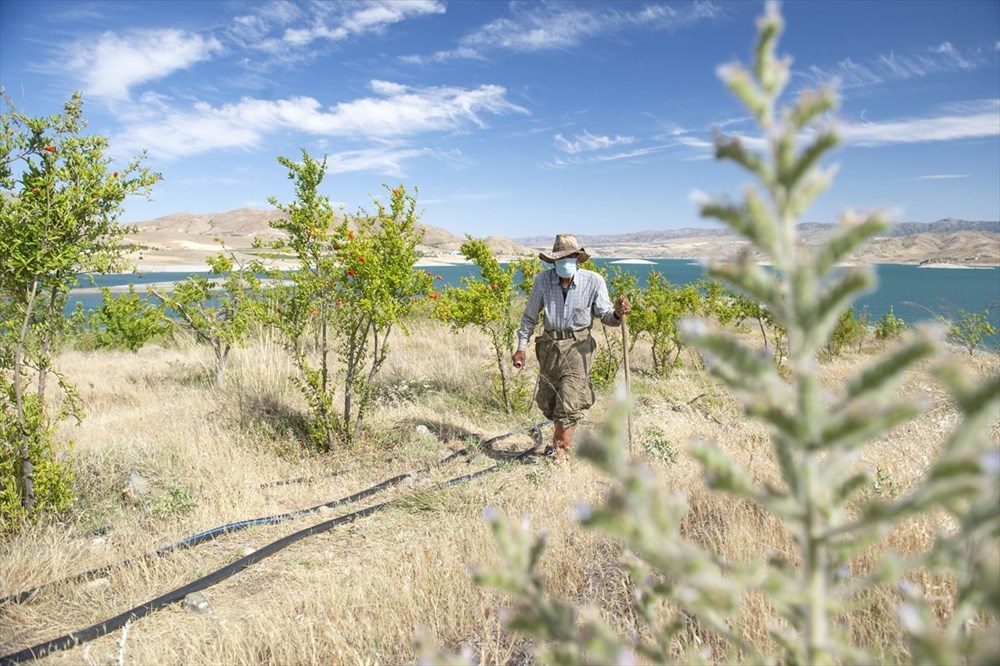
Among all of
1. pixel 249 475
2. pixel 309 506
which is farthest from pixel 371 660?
pixel 249 475

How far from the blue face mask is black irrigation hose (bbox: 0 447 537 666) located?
7.52 ft

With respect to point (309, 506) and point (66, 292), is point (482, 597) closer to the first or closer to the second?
point (309, 506)

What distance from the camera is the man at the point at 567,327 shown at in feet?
20.1

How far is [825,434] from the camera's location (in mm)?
641

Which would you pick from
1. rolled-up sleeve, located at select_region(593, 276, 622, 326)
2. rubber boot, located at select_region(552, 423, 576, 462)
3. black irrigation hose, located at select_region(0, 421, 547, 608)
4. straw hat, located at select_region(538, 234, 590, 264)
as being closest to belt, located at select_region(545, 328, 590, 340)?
rolled-up sleeve, located at select_region(593, 276, 622, 326)

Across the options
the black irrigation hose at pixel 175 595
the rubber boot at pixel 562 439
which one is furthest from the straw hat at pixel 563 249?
the black irrigation hose at pixel 175 595

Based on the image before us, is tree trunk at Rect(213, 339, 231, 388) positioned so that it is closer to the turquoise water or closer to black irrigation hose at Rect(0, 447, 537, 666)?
the turquoise water

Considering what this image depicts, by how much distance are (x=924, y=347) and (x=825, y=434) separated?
0.43 ft

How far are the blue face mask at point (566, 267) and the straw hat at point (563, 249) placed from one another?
0.06 meters

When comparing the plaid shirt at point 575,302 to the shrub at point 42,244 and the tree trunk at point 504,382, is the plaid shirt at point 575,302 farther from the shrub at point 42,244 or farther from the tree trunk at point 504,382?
the shrub at point 42,244

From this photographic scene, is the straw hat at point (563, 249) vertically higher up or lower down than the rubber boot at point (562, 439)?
higher up

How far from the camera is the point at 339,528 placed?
4.96 metres

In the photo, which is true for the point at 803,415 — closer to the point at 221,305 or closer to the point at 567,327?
the point at 567,327

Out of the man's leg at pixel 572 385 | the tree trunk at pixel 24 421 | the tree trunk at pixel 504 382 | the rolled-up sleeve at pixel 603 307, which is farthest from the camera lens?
the tree trunk at pixel 504 382
